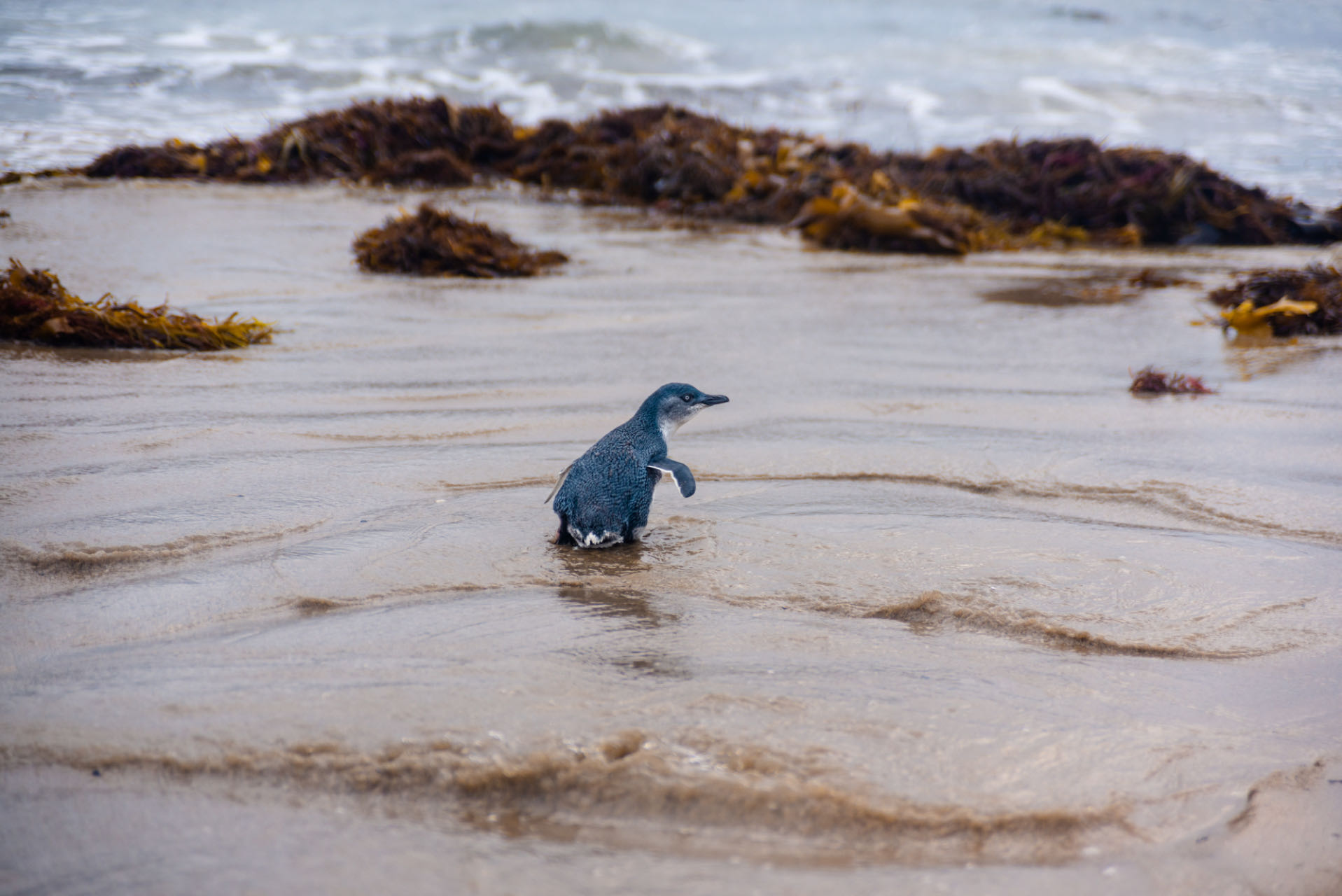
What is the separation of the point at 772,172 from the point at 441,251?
14.2ft

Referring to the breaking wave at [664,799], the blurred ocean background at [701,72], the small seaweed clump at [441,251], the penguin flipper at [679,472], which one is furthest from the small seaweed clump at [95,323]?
the blurred ocean background at [701,72]

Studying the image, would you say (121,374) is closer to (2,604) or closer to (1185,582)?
(2,604)

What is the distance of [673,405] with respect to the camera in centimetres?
305

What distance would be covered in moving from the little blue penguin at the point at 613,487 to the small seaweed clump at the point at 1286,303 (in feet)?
15.1

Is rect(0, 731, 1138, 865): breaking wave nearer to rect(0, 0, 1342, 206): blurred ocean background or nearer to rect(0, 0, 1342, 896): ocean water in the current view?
rect(0, 0, 1342, 896): ocean water

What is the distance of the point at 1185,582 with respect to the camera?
2773 millimetres

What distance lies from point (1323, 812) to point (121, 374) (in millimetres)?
4517

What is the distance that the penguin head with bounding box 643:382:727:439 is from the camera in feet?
9.89

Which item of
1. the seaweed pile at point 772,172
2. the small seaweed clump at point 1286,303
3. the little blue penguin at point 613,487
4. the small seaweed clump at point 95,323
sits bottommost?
the little blue penguin at point 613,487

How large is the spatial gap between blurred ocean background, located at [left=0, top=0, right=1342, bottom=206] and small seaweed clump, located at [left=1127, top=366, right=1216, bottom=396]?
7.83 meters

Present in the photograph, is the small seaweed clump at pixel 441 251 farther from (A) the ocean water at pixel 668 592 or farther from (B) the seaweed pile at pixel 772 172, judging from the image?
(B) the seaweed pile at pixel 772 172

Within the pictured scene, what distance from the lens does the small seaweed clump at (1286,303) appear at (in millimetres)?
5770

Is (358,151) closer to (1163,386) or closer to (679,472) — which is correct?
(1163,386)

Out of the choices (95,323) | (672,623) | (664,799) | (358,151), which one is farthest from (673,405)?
(358,151)
